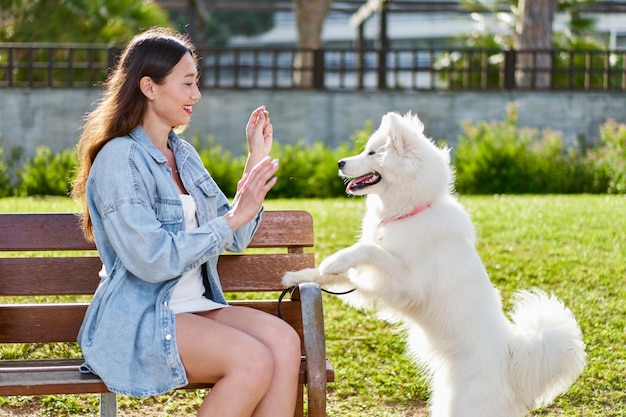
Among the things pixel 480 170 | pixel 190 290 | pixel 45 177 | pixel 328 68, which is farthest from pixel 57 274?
pixel 328 68

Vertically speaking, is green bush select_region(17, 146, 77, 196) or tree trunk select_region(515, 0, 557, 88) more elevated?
tree trunk select_region(515, 0, 557, 88)

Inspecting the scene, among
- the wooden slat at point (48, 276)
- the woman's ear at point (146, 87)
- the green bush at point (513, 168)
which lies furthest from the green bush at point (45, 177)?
the woman's ear at point (146, 87)

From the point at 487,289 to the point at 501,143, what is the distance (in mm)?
9629

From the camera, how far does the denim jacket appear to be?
3.24 meters

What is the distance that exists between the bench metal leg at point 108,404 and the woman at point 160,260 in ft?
1.26

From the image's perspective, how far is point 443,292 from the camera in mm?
4012

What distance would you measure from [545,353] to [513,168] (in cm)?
941

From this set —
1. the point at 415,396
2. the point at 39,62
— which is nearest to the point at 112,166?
the point at 415,396

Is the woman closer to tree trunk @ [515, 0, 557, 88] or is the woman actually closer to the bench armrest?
the bench armrest

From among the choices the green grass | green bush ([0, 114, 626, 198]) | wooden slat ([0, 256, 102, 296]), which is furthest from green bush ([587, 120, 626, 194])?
wooden slat ([0, 256, 102, 296])

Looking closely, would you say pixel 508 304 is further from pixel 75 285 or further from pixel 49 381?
pixel 49 381

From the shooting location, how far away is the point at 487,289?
408cm

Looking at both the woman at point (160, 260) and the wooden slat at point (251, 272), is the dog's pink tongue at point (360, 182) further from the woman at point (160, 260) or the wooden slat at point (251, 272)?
the woman at point (160, 260)

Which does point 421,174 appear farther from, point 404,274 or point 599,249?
point 599,249
